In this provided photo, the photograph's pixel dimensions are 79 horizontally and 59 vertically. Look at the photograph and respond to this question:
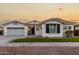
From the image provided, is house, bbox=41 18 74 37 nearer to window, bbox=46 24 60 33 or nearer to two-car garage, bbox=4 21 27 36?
window, bbox=46 24 60 33

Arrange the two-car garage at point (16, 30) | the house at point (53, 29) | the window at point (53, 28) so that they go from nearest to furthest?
1. the two-car garage at point (16, 30)
2. the house at point (53, 29)
3. the window at point (53, 28)

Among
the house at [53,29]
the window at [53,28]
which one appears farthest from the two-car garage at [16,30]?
the window at [53,28]

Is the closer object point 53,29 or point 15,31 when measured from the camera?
point 15,31

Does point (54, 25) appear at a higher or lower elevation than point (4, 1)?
lower

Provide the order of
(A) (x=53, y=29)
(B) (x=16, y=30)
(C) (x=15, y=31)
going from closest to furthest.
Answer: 1. (C) (x=15, y=31)
2. (B) (x=16, y=30)
3. (A) (x=53, y=29)

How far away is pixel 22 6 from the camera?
12.1m

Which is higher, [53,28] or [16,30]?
[53,28]

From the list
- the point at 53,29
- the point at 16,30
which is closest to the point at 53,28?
the point at 53,29

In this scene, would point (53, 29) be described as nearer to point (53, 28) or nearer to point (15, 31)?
point (53, 28)

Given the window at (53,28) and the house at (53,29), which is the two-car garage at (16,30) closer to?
the house at (53,29)

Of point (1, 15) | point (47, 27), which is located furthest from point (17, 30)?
point (1, 15)

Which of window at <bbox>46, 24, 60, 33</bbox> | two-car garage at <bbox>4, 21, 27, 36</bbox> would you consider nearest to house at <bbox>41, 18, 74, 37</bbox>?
window at <bbox>46, 24, 60, 33</bbox>
